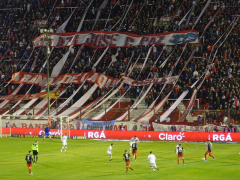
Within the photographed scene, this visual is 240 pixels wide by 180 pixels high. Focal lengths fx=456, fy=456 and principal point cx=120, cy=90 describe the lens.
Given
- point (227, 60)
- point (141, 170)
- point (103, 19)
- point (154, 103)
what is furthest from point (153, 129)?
point (103, 19)

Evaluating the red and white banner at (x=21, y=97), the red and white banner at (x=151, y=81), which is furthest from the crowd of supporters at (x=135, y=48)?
the red and white banner at (x=21, y=97)

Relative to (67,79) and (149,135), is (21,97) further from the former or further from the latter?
(149,135)

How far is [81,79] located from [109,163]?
76.2 ft

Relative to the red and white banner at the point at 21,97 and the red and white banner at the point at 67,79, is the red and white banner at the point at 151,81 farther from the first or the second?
the red and white banner at the point at 21,97

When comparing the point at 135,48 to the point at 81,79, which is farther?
the point at 135,48

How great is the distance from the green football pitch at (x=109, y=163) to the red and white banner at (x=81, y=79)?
28.8 ft

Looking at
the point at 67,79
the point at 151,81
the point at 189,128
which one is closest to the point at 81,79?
the point at 67,79

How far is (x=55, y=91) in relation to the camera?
2227 inches

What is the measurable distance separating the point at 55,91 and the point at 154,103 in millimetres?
13494

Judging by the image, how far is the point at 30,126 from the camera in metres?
53.9

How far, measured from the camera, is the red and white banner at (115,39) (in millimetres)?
55312

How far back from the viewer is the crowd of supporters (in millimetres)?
50562

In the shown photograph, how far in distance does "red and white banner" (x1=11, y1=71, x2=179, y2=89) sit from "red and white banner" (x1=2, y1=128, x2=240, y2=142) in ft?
21.7

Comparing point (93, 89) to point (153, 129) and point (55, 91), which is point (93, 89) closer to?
point (55, 91)
